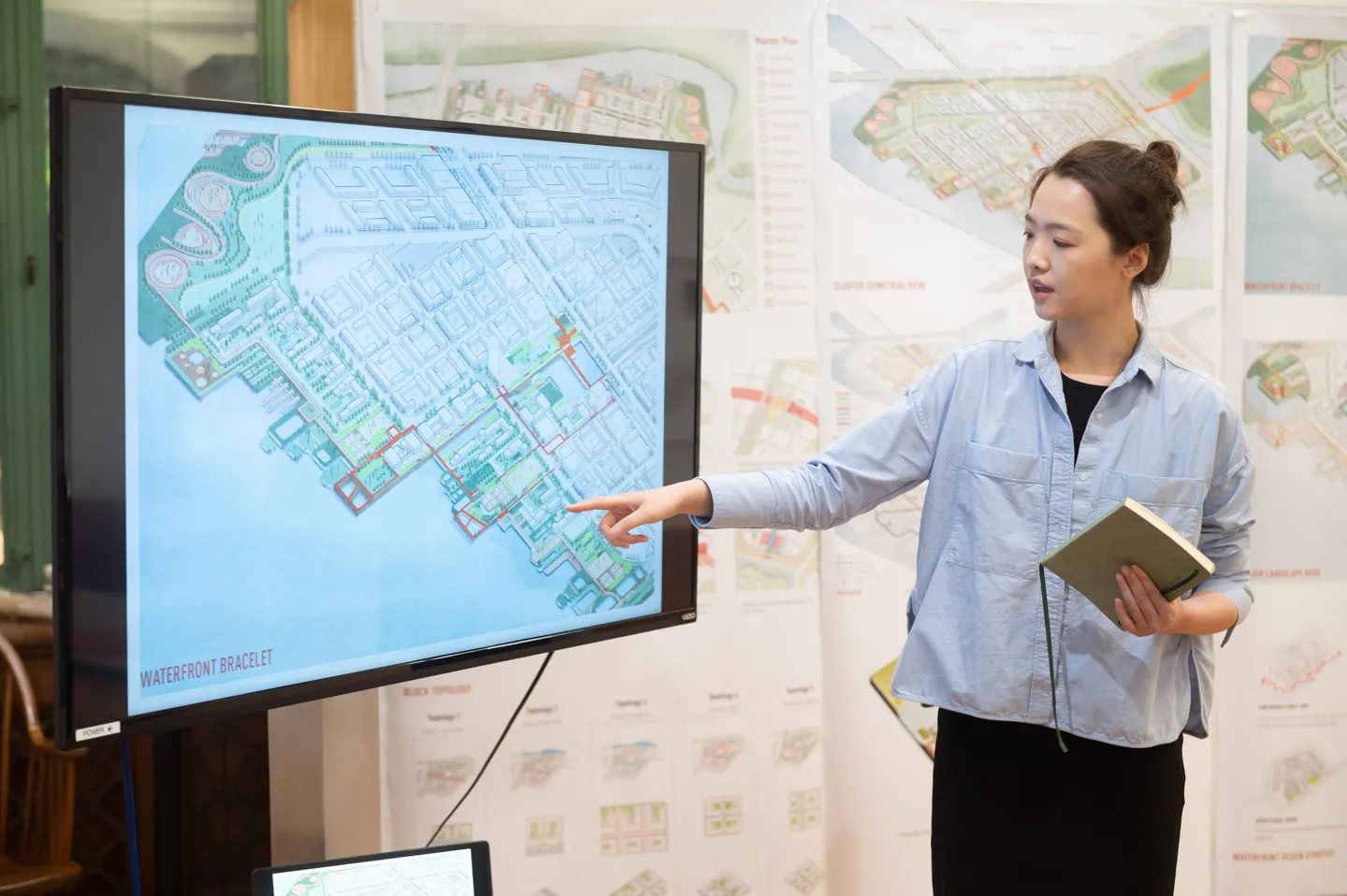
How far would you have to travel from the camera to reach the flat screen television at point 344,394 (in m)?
1.32

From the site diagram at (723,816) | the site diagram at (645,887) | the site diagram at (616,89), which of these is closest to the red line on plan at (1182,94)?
the site diagram at (616,89)

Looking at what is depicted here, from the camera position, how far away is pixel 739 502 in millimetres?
1630

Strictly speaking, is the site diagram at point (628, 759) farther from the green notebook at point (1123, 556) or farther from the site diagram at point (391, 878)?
the green notebook at point (1123, 556)

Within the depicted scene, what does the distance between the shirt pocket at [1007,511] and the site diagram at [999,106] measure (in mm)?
1064

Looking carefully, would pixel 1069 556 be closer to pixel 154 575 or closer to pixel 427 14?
pixel 154 575

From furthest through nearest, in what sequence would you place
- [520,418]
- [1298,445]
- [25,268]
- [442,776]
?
[1298,445], [25,268], [442,776], [520,418]

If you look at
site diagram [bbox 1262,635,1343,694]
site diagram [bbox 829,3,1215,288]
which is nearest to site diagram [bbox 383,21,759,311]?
site diagram [bbox 829,3,1215,288]

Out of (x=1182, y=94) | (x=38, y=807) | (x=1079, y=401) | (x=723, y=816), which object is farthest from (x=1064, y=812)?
(x=38, y=807)

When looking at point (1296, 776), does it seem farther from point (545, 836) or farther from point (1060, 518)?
point (545, 836)

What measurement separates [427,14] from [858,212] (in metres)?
1.00

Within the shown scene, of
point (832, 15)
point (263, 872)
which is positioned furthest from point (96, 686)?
point (832, 15)

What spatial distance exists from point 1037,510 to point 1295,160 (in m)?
1.61

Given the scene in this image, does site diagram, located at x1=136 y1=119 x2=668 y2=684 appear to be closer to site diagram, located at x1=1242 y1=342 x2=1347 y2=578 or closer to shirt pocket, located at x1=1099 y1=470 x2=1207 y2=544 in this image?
shirt pocket, located at x1=1099 y1=470 x2=1207 y2=544

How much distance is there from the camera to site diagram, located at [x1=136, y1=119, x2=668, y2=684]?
1410mm
